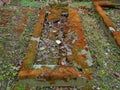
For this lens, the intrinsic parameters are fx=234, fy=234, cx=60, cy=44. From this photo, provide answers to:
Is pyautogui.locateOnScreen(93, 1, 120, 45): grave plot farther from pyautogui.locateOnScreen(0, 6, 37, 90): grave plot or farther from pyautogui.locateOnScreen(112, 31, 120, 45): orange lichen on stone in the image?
pyautogui.locateOnScreen(0, 6, 37, 90): grave plot

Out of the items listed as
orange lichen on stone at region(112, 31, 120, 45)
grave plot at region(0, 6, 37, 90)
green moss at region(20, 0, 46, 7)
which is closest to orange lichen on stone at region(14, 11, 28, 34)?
grave plot at region(0, 6, 37, 90)

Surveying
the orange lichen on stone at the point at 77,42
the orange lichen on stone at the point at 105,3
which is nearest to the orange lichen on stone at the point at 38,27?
the orange lichen on stone at the point at 77,42

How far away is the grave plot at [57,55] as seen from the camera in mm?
3957

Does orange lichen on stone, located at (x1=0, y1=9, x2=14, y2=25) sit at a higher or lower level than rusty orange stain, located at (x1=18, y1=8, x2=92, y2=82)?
higher

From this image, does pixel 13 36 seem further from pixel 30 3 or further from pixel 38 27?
pixel 30 3

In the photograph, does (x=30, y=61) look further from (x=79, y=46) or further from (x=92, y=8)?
(x=92, y=8)

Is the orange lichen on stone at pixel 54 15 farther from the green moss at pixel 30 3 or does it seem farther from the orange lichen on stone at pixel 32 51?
the green moss at pixel 30 3

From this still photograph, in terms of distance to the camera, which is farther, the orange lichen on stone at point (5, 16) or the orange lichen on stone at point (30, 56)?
the orange lichen on stone at point (5, 16)

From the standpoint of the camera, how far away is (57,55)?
192 inches

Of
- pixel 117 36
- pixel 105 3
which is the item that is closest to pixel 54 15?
pixel 117 36

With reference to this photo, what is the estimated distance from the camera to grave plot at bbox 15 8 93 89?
3.96 meters

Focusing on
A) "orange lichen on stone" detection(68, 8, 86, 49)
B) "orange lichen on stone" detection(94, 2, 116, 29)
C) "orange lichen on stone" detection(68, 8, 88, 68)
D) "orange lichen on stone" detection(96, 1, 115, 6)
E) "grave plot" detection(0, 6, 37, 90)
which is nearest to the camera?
"orange lichen on stone" detection(68, 8, 88, 68)

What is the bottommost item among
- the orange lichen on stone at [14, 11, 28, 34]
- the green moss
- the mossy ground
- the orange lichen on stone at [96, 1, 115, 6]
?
the mossy ground

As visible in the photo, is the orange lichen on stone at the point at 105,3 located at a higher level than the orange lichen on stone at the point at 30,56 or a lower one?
higher
